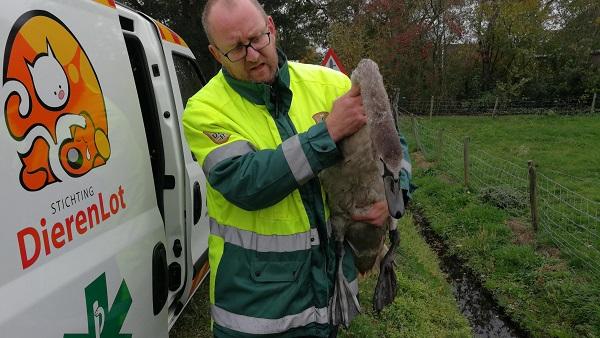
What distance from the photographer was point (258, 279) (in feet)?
6.39

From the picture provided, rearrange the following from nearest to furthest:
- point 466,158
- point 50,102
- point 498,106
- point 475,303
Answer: point 50,102, point 475,303, point 466,158, point 498,106

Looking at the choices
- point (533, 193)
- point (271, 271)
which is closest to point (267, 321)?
point (271, 271)

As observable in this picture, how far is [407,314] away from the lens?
4.30m

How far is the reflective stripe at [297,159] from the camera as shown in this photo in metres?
1.74

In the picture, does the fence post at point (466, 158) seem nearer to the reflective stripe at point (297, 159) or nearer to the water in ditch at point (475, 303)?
the water in ditch at point (475, 303)

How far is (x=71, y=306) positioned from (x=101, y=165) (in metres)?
0.57

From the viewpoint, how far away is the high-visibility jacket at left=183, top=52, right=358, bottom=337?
1853 millimetres

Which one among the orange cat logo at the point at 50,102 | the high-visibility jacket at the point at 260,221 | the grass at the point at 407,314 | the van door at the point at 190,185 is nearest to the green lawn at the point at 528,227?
the grass at the point at 407,314

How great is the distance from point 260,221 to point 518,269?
423 cm

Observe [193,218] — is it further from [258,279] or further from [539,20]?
[539,20]

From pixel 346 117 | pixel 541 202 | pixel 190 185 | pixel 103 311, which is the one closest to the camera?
pixel 346 117

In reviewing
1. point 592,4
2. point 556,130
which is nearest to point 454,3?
point 592,4

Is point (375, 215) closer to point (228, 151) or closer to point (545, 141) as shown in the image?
point (228, 151)

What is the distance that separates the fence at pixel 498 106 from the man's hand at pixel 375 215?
16.1 meters
